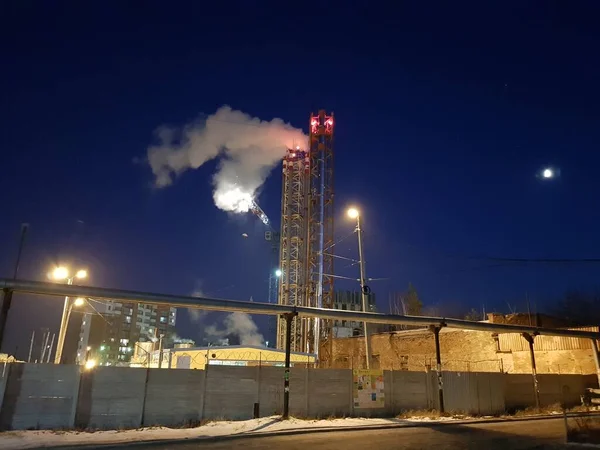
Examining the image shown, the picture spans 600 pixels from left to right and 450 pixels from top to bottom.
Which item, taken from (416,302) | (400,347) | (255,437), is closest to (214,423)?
(255,437)

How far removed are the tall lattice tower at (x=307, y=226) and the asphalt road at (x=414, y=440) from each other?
37746mm

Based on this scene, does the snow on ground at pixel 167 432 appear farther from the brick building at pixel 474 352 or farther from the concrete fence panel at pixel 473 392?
the brick building at pixel 474 352

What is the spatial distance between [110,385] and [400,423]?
38.5 feet

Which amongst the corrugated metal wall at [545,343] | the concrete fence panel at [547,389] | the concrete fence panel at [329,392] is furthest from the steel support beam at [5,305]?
the corrugated metal wall at [545,343]

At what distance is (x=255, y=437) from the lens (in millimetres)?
16141

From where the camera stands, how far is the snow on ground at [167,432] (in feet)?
46.3

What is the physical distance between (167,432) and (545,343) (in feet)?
99.4

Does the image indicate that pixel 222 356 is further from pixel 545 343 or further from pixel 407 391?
pixel 545 343

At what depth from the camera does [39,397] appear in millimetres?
16469

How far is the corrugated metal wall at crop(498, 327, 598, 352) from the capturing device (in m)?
34.5

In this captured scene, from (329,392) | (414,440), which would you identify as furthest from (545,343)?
(414,440)

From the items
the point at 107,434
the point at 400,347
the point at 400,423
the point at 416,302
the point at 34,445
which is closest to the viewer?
the point at 34,445

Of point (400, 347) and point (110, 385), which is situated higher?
point (400, 347)

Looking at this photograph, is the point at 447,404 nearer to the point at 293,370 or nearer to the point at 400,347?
the point at 293,370
